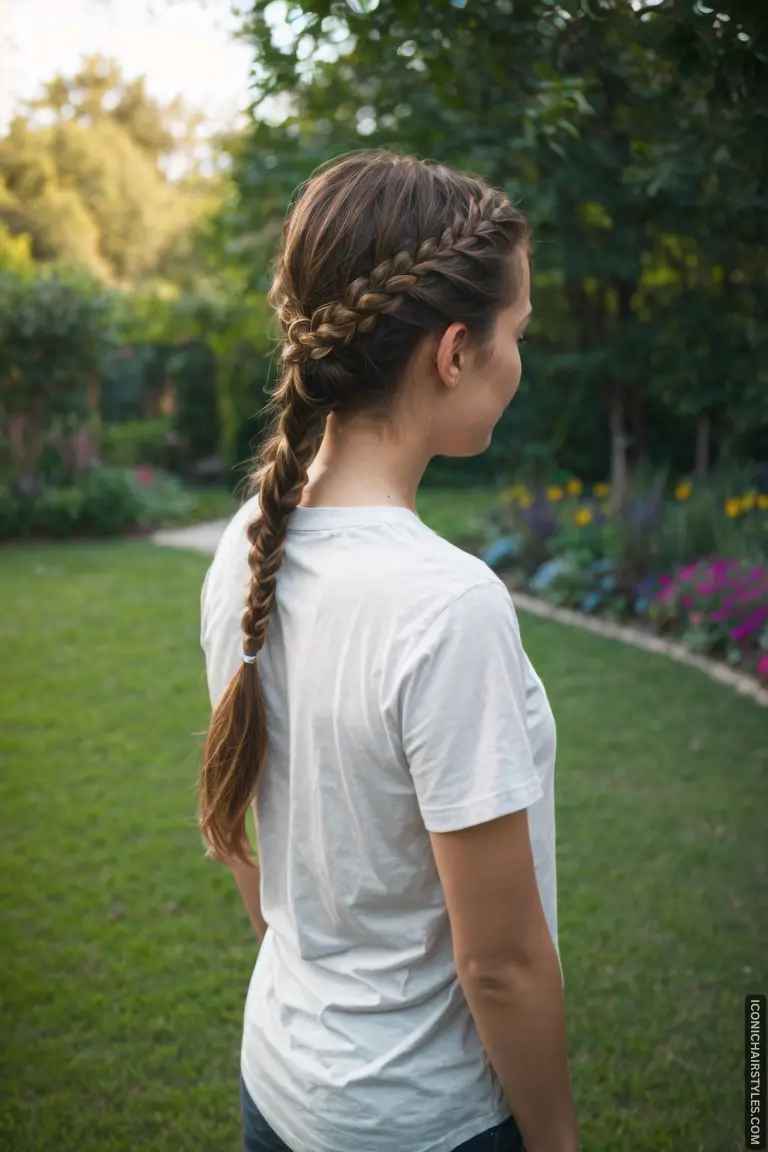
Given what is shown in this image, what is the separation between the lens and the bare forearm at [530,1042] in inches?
43.1

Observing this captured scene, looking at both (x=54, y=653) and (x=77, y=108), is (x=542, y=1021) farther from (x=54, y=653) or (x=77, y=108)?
(x=77, y=108)

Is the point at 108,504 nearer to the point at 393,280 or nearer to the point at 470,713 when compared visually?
the point at 393,280

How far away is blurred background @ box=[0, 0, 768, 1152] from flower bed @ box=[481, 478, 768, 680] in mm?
29

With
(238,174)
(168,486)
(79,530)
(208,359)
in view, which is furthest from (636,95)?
(208,359)

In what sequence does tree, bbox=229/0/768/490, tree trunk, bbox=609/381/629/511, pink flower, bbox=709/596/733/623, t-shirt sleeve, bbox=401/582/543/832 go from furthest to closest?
tree trunk, bbox=609/381/629/511 → pink flower, bbox=709/596/733/623 → tree, bbox=229/0/768/490 → t-shirt sleeve, bbox=401/582/543/832

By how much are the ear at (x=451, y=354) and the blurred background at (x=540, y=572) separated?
1.85 ft

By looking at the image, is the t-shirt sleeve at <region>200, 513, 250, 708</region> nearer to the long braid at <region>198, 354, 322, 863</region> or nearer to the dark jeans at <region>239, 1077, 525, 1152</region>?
the long braid at <region>198, 354, 322, 863</region>

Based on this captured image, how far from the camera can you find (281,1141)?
1.26 m

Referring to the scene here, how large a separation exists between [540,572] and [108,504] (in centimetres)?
594

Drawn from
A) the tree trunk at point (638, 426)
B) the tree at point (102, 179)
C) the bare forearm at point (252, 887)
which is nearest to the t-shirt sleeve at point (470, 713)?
the bare forearm at point (252, 887)

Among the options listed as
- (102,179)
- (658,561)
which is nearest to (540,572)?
(658,561)

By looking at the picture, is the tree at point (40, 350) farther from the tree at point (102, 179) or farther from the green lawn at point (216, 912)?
the tree at point (102, 179)

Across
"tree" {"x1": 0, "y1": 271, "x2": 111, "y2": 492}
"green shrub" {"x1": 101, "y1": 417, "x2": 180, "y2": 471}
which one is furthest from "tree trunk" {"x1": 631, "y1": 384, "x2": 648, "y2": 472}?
"green shrub" {"x1": 101, "y1": 417, "x2": 180, "y2": 471}

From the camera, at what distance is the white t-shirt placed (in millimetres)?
1009
